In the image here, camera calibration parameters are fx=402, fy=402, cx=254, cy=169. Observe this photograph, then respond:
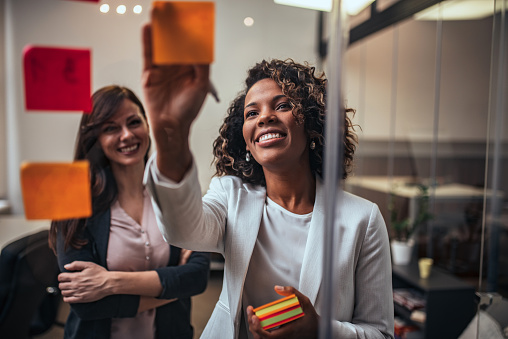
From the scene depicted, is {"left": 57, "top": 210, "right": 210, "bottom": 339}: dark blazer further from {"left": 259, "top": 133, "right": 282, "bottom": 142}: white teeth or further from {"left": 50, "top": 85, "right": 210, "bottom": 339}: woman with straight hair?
{"left": 259, "top": 133, "right": 282, "bottom": 142}: white teeth

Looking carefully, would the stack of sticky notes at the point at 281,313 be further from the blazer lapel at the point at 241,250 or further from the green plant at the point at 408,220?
the green plant at the point at 408,220

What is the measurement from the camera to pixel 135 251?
64cm

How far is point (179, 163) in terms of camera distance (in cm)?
58

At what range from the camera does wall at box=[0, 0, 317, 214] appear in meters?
0.55

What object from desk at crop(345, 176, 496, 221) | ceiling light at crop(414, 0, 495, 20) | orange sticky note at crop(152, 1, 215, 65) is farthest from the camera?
desk at crop(345, 176, 496, 221)

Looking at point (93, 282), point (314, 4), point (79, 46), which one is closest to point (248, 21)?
point (314, 4)

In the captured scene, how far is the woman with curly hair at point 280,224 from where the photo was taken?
0.66m

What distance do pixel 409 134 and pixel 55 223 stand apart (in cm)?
312

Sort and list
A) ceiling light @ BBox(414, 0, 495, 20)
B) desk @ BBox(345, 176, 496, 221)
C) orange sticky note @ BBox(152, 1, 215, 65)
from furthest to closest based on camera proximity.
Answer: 1. desk @ BBox(345, 176, 496, 221)
2. ceiling light @ BBox(414, 0, 495, 20)
3. orange sticky note @ BBox(152, 1, 215, 65)

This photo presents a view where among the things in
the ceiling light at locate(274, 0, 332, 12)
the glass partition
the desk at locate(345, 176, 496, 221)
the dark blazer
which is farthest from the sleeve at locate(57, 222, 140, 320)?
the desk at locate(345, 176, 496, 221)

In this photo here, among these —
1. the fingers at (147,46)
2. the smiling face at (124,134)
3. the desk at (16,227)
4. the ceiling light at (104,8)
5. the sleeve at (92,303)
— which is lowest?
the sleeve at (92,303)

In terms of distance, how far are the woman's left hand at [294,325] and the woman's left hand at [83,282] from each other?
0.23m

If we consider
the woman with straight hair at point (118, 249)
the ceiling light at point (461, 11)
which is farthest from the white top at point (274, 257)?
the ceiling light at point (461, 11)

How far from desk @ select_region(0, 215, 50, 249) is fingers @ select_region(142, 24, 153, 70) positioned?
268 mm
